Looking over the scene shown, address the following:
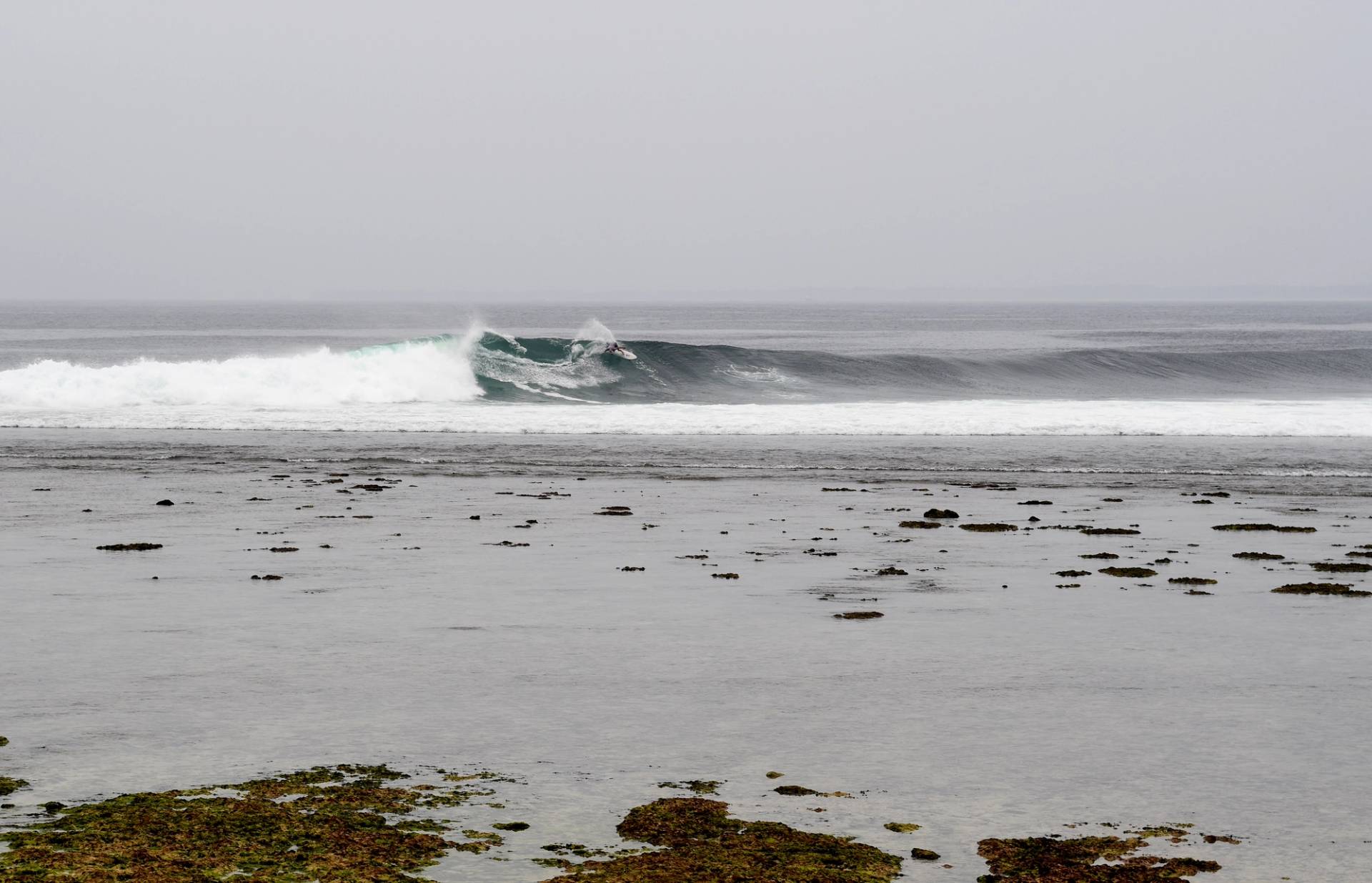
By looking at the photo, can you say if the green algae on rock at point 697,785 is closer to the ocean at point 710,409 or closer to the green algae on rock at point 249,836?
the green algae on rock at point 249,836

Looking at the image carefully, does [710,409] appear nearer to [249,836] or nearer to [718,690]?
[718,690]

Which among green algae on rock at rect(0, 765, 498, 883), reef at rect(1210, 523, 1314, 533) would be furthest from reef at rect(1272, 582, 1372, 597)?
green algae on rock at rect(0, 765, 498, 883)

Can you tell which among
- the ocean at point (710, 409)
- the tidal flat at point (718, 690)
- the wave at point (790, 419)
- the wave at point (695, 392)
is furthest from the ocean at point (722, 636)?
the wave at point (695, 392)

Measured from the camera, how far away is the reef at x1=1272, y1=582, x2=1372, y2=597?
423 inches

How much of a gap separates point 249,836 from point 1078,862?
2946 mm

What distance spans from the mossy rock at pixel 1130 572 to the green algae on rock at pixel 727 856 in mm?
7033

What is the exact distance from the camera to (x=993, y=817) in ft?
17.8

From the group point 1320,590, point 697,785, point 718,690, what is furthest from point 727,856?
point 1320,590

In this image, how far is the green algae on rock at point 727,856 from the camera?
478 cm

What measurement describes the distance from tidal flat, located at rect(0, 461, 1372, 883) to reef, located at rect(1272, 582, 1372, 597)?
0.31ft

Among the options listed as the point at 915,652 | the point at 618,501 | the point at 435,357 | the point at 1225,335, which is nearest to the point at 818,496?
the point at 618,501

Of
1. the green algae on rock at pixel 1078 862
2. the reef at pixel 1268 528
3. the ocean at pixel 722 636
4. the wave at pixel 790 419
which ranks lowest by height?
the ocean at pixel 722 636

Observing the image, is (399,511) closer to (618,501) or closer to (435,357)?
(618,501)

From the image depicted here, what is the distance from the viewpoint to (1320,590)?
1084cm
